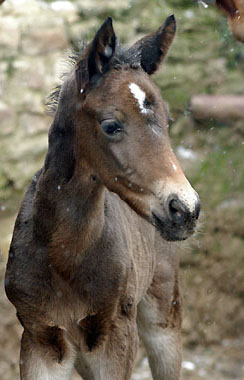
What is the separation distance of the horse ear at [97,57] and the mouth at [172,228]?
0.68 metres

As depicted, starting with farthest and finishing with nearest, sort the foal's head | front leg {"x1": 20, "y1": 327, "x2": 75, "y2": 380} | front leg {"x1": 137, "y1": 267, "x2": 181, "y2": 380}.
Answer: front leg {"x1": 137, "y1": 267, "x2": 181, "y2": 380} → front leg {"x1": 20, "y1": 327, "x2": 75, "y2": 380} → the foal's head

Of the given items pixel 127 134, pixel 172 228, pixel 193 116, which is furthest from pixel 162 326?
pixel 193 116

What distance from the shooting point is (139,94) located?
131 inches

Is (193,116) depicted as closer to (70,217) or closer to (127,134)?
(70,217)

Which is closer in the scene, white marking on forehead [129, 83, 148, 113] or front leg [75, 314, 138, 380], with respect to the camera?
white marking on forehead [129, 83, 148, 113]

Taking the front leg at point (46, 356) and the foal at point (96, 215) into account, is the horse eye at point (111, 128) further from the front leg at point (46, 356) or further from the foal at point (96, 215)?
A: the front leg at point (46, 356)

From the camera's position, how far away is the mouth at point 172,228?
3178 millimetres

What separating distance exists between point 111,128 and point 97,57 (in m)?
0.32

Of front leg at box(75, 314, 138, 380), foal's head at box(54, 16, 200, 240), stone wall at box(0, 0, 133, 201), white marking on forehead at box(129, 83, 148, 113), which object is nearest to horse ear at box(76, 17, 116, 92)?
foal's head at box(54, 16, 200, 240)

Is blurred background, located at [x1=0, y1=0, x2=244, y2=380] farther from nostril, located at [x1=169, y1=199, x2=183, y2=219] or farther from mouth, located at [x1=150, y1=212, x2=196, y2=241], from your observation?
nostril, located at [x1=169, y1=199, x2=183, y2=219]

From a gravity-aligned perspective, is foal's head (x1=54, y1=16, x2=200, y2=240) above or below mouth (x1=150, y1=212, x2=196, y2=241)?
above

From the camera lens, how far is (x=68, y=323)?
3.85 m

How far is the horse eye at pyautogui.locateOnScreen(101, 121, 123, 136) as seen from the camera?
3322 mm

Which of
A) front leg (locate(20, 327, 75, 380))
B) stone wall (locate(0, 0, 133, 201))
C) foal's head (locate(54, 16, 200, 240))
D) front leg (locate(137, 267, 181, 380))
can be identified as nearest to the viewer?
foal's head (locate(54, 16, 200, 240))
